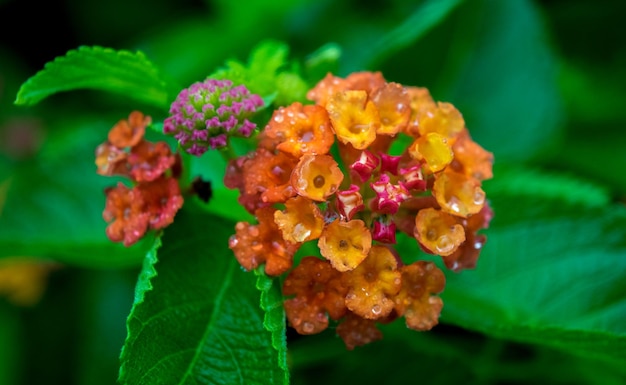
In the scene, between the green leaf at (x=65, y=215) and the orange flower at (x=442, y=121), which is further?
the green leaf at (x=65, y=215)

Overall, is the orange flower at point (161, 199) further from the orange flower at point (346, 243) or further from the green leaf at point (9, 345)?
the green leaf at point (9, 345)

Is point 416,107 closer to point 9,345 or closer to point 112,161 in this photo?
point 112,161

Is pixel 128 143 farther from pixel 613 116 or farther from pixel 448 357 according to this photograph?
pixel 613 116

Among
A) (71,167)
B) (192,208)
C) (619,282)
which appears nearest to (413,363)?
(619,282)

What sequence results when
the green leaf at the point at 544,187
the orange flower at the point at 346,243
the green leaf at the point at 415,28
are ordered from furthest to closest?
the green leaf at the point at 415,28
the green leaf at the point at 544,187
the orange flower at the point at 346,243

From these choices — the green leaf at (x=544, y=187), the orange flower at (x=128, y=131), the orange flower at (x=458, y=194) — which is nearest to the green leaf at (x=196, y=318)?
the orange flower at (x=128, y=131)

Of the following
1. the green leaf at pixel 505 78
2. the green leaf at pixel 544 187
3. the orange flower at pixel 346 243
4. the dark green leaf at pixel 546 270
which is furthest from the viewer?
the green leaf at pixel 505 78

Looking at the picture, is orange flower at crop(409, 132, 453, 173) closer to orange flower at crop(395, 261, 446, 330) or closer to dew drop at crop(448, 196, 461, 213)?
dew drop at crop(448, 196, 461, 213)
